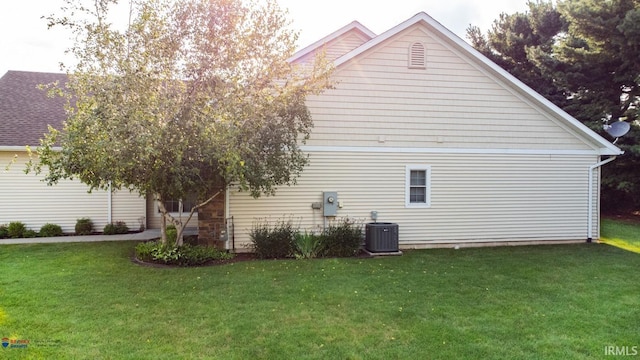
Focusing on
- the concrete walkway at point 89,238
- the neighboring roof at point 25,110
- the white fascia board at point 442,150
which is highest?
the neighboring roof at point 25,110

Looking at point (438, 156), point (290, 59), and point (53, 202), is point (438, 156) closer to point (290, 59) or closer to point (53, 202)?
point (290, 59)

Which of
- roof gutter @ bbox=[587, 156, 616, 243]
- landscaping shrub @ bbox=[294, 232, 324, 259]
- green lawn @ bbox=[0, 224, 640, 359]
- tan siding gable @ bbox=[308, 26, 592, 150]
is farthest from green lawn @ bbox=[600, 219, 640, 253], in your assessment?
landscaping shrub @ bbox=[294, 232, 324, 259]

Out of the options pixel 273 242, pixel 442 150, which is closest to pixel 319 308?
pixel 273 242

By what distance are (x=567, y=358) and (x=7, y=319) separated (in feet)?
21.8

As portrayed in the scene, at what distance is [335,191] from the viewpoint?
9516 millimetres

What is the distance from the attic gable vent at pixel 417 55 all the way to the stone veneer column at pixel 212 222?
5973mm

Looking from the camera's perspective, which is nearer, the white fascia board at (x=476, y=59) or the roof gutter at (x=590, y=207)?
the white fascia board at (x=476, y=59)

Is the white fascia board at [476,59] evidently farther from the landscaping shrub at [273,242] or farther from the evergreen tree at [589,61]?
the evergreen tree at [589,61]

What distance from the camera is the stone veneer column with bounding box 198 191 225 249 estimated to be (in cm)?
923

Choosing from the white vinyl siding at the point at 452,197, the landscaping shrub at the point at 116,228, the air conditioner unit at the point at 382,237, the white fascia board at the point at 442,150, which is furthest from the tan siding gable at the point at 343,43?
the landscaping shrub at the point at 116,228

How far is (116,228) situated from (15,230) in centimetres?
263

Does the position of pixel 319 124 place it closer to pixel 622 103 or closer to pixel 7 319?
pixel 7 319

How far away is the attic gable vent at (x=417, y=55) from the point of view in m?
9.77

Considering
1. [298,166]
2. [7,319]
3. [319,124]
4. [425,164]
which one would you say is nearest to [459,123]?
[425,164]
